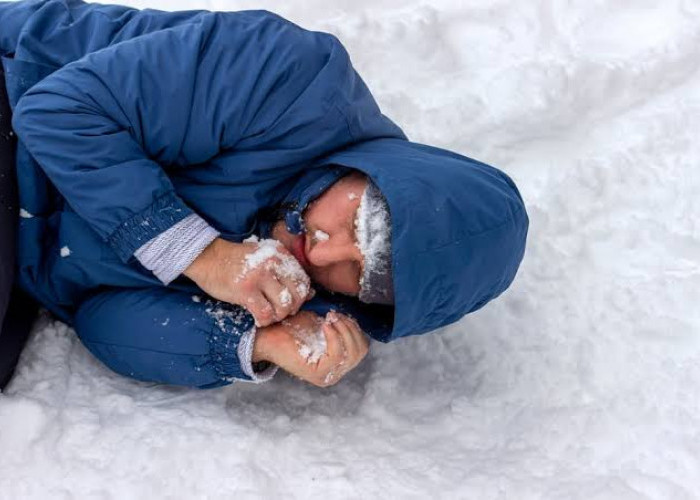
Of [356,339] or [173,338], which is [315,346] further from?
→ [173,338]

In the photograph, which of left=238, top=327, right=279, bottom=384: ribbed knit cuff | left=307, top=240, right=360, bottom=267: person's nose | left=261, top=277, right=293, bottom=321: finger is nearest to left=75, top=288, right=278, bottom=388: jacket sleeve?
left=238, top=327, right=279, bottom=384: ribbed knit cuff

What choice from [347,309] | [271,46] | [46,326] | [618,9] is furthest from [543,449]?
[618,9]

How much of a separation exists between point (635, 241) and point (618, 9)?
2.56 feet

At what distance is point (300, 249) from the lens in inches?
59.2

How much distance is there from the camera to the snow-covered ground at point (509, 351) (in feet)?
4.66

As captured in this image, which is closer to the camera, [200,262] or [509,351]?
[200,262]

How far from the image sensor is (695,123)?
2092 mm

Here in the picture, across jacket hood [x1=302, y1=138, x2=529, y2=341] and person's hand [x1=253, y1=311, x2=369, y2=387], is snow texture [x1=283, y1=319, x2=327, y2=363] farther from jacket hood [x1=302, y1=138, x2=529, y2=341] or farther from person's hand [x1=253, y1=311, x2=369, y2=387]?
jacket hood [x1=302, y1=138, x2=529, y2=341]

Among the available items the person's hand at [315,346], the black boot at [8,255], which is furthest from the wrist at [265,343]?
the black boot at [8,255]

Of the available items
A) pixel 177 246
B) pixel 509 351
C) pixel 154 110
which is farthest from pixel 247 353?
pixel 509 351

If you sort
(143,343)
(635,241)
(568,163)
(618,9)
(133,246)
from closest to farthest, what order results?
(133,246)
(143,343)
(635,241)
(568,163)
(618,9)

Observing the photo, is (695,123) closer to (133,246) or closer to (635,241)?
(635,241)

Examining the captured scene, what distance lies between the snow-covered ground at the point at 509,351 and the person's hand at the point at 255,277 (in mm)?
241

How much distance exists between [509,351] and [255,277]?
0.63m
